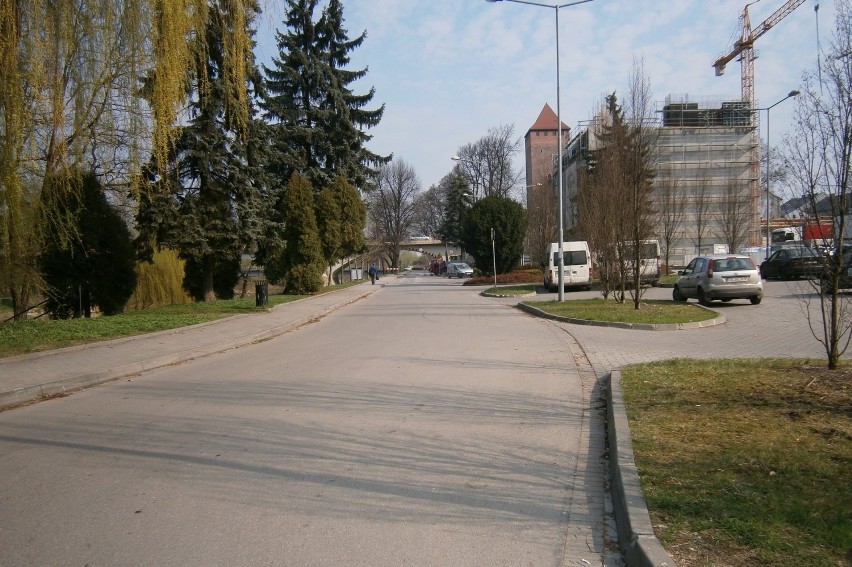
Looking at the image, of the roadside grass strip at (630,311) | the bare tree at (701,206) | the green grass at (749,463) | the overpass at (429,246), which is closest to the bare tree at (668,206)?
the bare tree at (701,206)

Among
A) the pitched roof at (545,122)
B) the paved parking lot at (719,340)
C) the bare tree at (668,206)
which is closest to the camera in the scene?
the paved parking lot at (719,340)

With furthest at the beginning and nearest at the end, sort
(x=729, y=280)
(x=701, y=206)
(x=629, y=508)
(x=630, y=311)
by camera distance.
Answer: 1. (x=701, y=206)
2. (x=729, y=280)
3. (x=630, y=311)
4. (x=629, y=508)

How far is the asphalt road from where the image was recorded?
4062 mm

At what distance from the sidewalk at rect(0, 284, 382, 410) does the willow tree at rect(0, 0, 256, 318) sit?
313 cm

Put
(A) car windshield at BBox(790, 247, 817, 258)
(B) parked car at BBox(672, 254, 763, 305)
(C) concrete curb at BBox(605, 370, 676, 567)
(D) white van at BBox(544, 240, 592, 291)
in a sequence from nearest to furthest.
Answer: (C) concrete curb at BBox(605, 370, 676, 567), (A) car windshield at BBox(790, 247, 817, 258), (B) parked car at BBox(672, 254, 763, 305), (D) white van at BBox(544, 240, 592, 291)

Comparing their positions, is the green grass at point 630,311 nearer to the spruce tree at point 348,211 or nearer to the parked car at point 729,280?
the parked car at point 729,280

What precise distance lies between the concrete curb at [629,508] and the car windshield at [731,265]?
14.9 metres

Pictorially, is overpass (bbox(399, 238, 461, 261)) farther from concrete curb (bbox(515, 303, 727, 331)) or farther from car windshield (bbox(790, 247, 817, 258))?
car windshield (bbox(790, 247, 817, 258))

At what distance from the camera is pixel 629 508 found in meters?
4.20

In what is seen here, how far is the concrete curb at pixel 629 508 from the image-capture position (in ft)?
11.8

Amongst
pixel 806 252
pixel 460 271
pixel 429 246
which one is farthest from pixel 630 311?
pixel 429 246

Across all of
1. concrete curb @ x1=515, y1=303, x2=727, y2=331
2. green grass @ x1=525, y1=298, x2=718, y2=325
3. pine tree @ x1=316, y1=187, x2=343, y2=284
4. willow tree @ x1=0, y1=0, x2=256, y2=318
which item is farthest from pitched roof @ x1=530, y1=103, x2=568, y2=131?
willow tree @ x1=0, y1=0, x2=256, y2=318

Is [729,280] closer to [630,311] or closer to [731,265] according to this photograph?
[731,265]

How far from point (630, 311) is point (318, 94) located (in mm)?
30337
